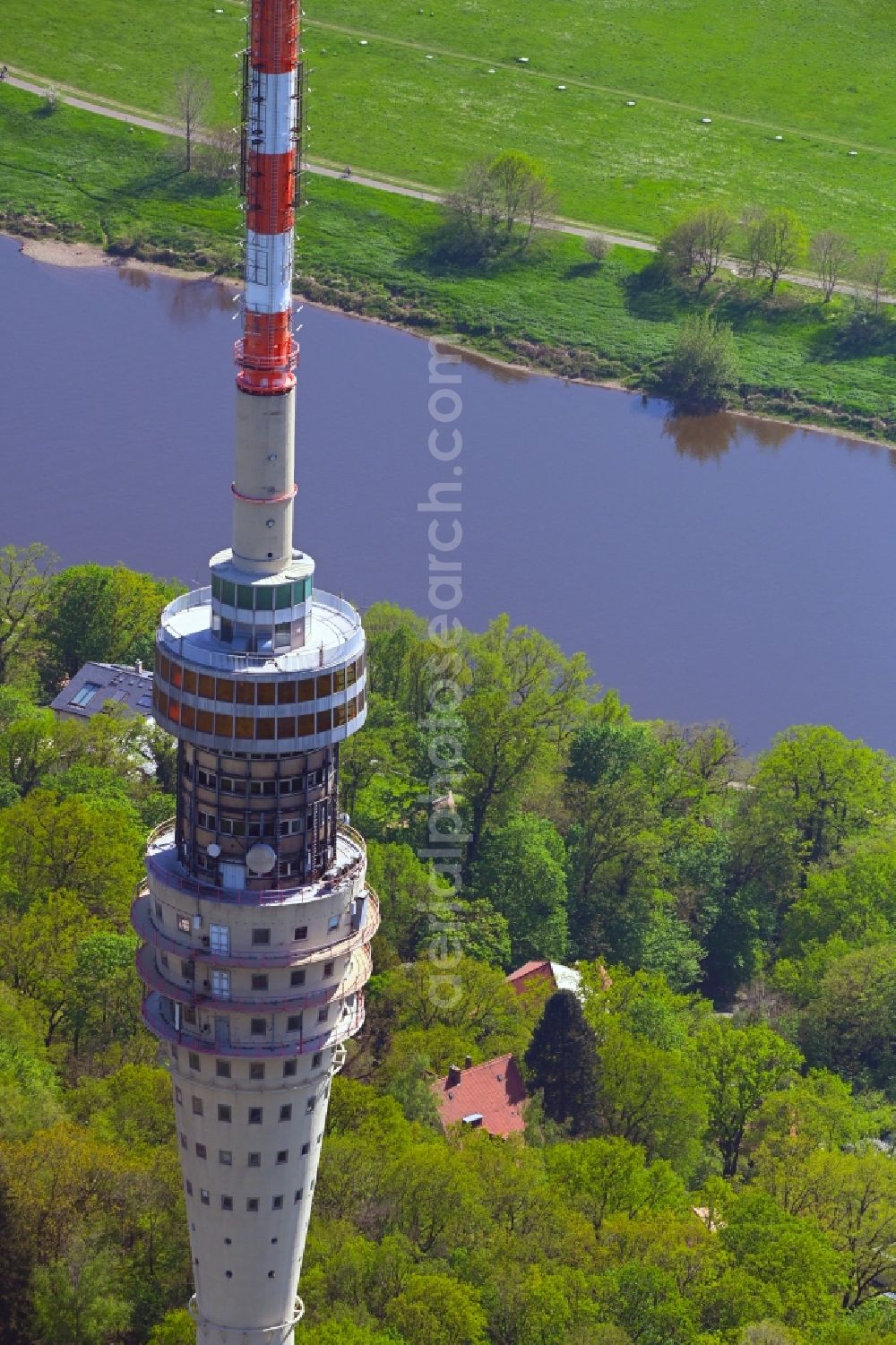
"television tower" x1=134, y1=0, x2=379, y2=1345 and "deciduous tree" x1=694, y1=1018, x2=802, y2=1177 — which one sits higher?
"television tower" x1=134, y1=0, x2=379, y2=1345

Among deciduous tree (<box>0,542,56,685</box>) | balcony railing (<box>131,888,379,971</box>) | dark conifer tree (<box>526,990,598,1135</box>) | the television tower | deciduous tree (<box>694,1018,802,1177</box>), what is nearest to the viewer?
the television tower

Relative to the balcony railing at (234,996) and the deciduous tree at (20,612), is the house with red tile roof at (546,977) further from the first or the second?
the deciduous tree at (20,612)

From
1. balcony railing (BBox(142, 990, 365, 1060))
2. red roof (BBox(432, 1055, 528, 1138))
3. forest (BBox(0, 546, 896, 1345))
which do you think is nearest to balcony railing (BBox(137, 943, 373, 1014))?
balcony railing (BBox(142, 990, 365, 1060))

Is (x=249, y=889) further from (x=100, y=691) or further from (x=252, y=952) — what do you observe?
(x=100, y=691)

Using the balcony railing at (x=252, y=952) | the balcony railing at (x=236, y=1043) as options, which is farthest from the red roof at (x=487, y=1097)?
the balcony railing at (x=252, y=952)

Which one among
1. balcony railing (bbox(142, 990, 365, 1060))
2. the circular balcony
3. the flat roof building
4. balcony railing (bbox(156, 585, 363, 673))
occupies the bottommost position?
the flat roof building

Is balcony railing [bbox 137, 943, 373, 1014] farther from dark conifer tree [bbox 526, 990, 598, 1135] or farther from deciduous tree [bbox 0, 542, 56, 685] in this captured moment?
deciduous tree [bbox 0, 542, 56, 685]

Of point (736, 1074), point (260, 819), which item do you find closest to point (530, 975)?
point (736, 1074)
